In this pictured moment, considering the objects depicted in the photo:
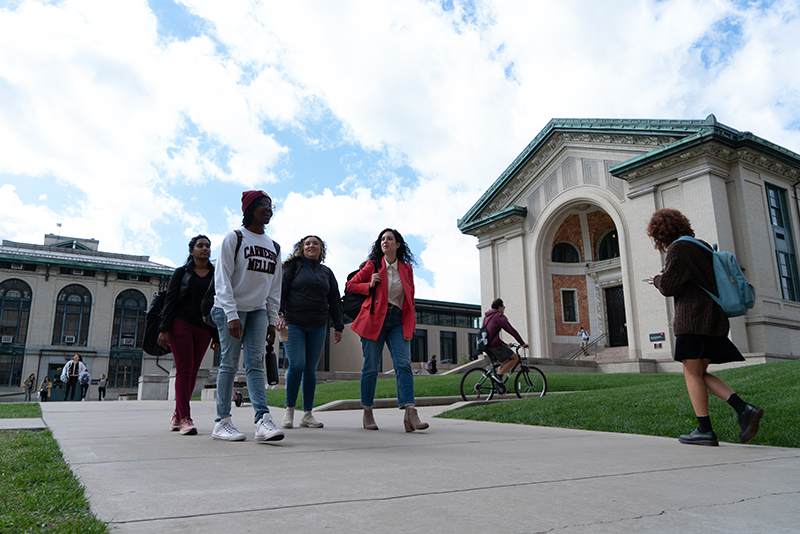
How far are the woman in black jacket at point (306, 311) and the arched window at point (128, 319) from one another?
41.5 m

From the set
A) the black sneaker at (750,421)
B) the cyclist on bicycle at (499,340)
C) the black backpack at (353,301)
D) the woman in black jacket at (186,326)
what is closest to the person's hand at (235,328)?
the woman in black jacket at (186,326)

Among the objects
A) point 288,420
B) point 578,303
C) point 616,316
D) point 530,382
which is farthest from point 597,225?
point 288,420

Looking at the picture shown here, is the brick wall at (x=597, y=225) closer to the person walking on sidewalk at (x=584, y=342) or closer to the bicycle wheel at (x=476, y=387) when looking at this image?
the person walking on sidewalk at (x=584, y=342)

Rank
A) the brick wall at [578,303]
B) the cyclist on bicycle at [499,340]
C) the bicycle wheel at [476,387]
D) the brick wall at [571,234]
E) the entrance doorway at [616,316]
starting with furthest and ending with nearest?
the brick wall at [571,234]
the brick wall at [578,303]
the entrance doorway at [616,316]
the bicycle wheel at [476,387]
the cyclist on bicycle at [499,340]

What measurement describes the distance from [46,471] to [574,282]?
32.7 metres

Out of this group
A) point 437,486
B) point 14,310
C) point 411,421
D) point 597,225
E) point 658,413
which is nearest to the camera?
point 437,486

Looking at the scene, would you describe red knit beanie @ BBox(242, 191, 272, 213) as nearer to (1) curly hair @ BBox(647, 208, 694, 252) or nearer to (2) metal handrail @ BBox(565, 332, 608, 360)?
(1) curly hair @ BBox(647, 208, 694, 252)

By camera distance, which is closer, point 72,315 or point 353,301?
point 353,301

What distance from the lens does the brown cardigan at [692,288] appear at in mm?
4523

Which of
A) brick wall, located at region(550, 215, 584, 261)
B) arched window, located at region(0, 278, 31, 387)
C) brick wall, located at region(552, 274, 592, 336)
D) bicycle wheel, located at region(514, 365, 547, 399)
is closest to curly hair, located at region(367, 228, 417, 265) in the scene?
bicycle wheel, located at region(514, 365, 547, 399)

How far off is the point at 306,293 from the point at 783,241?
89.2 ft

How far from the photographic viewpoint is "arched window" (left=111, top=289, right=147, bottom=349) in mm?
42603

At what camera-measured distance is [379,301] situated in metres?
5.76

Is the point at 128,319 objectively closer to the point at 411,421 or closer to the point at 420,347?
the point at 420,347
